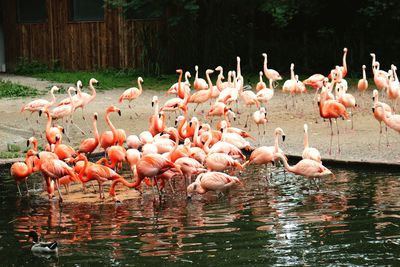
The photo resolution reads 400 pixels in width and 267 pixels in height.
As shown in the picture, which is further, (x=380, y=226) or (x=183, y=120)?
(x=183, y=120)

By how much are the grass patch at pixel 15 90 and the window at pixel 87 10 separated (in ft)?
14.0

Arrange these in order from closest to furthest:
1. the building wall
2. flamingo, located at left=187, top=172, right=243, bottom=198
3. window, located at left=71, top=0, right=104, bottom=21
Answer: flamingo, located at left=187, top=172, right=243, bottom=198 < the building wall < window, located at left=71, top=0, right=104, bottom=21

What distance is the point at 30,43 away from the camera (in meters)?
23.3

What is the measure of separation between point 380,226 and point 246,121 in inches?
261

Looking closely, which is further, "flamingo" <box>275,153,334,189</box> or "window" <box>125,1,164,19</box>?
"window" <box>125,1,164,19</box>

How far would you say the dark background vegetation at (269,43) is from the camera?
20609mm

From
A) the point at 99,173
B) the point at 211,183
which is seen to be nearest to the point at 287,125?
the point at 211,183

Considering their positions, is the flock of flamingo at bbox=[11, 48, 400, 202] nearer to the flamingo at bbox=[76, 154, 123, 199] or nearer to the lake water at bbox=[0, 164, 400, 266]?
the flamingo at bbox=[76, 154, 123, 199]

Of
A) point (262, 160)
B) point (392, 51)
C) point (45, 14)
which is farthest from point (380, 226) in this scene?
point (45, 14)

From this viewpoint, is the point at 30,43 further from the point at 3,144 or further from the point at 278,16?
the point at 3,144

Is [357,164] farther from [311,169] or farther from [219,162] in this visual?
[219,162]

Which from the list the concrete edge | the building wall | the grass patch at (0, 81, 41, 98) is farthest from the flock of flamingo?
the building wall

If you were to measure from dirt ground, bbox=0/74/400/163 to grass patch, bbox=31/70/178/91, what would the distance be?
990 millimetres

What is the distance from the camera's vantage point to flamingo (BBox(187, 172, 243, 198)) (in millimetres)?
9242
